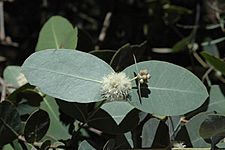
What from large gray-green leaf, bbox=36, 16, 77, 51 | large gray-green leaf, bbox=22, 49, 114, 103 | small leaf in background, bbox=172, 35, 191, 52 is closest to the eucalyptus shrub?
large gray-green leaf, bbox=22, 49, 114, 103

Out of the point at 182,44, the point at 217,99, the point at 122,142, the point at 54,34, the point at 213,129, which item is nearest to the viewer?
the point at 213,129

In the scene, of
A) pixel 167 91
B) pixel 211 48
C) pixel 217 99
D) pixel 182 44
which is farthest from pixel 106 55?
pixel 211 48

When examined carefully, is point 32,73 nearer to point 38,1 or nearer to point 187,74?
point 187,74

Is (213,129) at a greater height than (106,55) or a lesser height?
lesser

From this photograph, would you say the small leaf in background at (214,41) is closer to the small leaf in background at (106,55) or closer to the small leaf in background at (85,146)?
the small leaf in background at (106,55)

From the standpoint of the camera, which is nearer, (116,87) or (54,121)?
(116,87)

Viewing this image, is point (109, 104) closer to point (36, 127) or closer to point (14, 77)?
point (36, 127)

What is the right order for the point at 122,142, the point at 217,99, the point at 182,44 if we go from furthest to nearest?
the point at 182,44 → the point at 217,99 → the point at 122,142
